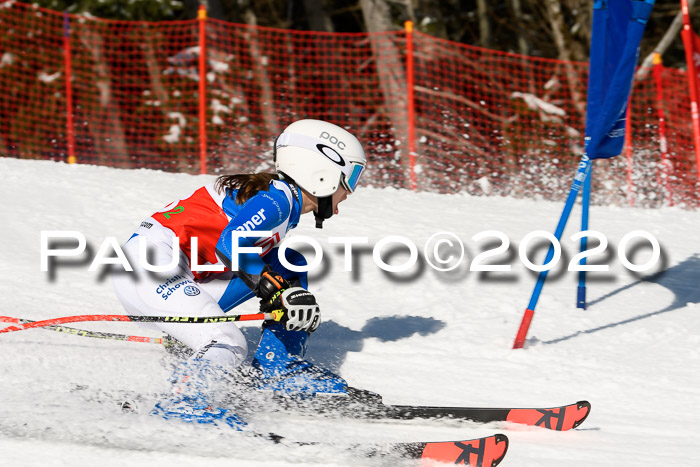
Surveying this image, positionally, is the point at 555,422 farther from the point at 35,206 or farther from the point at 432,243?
the point at 35,206

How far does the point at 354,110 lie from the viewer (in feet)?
40.9

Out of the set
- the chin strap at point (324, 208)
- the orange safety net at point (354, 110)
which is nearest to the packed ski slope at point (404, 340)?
the chin strap at point (324, 208)

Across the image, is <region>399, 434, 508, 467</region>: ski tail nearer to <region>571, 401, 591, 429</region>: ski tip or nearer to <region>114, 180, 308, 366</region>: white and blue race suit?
<region>571, 401, 591, 429</region>: ski tip

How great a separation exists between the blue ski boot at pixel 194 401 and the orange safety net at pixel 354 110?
6.19 meters

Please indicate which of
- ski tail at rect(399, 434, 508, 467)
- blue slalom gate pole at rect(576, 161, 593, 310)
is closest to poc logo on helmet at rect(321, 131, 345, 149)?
ski tail at rect(399, 434, 508, 467)

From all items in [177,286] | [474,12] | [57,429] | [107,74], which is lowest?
[57,429]

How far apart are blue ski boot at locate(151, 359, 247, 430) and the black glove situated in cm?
37

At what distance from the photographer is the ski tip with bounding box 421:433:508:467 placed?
334cm

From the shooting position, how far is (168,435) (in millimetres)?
3494

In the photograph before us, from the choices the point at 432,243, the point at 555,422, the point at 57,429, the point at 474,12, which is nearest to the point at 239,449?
the point at 57,429

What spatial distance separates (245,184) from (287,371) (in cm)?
84

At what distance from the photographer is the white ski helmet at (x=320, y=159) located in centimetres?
418

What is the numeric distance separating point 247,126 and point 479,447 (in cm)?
936

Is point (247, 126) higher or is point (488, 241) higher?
point (247, 126)
